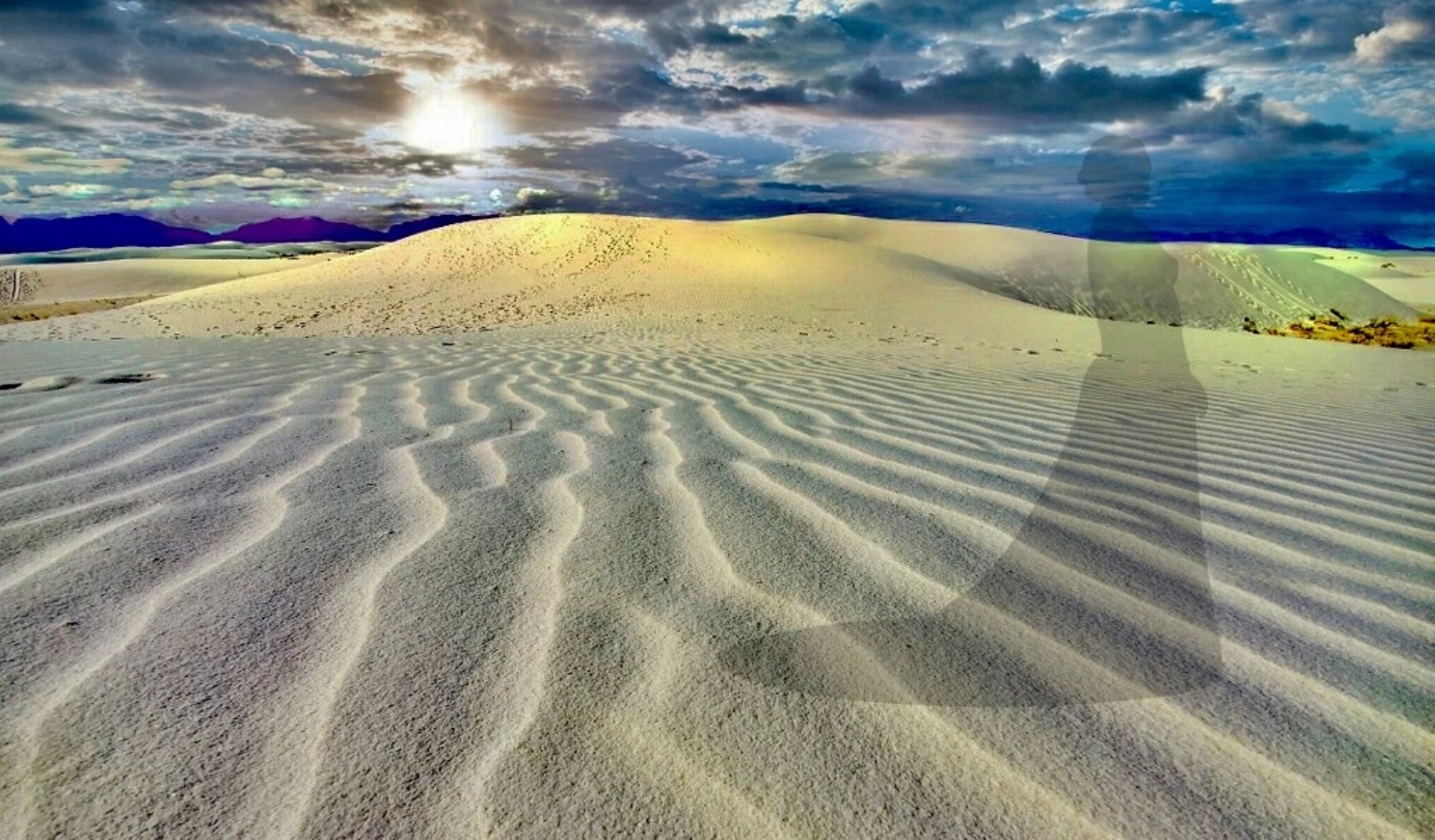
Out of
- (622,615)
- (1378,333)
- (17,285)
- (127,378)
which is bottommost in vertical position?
(17,285)

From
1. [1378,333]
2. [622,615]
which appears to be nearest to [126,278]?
[1378,333]

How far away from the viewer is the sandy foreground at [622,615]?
0.97m

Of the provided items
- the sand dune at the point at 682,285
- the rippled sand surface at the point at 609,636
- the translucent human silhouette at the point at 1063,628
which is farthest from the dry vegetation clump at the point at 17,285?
the translucent human silhouette at the point at 1063,628

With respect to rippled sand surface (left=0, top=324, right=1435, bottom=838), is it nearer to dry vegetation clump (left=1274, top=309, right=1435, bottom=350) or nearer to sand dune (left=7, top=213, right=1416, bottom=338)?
sand dune (left=7, top=213, right=1416, bottom=338)

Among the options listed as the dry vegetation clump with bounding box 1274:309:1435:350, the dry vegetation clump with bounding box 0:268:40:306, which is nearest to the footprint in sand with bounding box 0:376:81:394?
the dry vegetation clump with bounding box 1274:309:1435:350

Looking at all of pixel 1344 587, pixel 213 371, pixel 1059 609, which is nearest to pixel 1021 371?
pixel 1344 587

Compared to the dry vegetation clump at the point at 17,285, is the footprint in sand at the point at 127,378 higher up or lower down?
higher up

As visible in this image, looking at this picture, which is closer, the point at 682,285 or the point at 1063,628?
the point at 1063,628

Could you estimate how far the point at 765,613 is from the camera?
4.79 ft

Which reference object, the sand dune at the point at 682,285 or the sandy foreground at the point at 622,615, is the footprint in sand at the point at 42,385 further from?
the sand dune at the point at 682,285

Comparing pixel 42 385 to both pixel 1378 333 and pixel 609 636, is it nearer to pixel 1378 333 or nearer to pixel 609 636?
pixel 609 636

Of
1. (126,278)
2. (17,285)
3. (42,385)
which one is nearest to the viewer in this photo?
(42,385)

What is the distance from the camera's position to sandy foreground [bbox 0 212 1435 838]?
97cm

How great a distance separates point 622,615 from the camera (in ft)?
4.68
